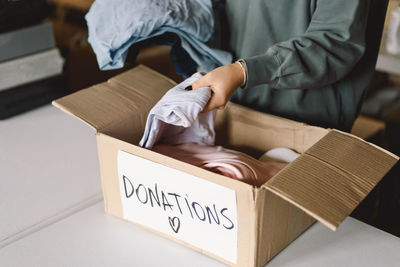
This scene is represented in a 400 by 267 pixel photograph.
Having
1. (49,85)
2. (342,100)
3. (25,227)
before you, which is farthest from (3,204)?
(342,100)

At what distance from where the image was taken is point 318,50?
983 millimetres

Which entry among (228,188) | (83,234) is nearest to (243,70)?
(228,188)

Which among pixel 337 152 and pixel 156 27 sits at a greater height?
pixel 156 27

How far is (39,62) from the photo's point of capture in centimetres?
151

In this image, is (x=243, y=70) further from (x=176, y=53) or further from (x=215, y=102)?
(x=176, y=53)

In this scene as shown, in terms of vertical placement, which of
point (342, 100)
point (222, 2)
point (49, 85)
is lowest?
point (49, 85)

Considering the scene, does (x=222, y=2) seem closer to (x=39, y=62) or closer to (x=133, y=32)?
(x=133, y=32)

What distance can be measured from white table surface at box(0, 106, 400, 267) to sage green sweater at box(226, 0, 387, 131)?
307 millimetres

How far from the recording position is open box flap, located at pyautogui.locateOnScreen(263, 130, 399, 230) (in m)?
0.74

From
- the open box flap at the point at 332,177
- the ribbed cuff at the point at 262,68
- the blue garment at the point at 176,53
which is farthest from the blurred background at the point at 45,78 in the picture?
the open box flap at the point at 332,177

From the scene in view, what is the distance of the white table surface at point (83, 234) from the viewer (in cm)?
89

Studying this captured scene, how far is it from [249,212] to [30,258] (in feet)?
1.36

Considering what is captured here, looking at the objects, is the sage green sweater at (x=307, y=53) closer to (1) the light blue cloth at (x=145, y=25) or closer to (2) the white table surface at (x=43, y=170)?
(1) the light blue cloth at (x=145, y=25)

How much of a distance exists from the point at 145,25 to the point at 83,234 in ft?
1.52
